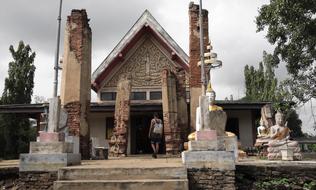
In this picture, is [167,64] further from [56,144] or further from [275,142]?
[56,144]

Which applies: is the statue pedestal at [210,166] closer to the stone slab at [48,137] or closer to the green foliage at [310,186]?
the green foliage at [310,186]

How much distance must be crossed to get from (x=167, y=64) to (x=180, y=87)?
15.2ft

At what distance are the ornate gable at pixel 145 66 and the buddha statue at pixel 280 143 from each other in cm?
825

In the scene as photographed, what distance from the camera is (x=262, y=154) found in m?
12.2

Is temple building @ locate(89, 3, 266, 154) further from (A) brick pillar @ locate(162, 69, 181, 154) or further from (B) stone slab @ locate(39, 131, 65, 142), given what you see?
(B) stone slab @ locate(39, 131, 65, 142)

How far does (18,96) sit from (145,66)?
1221 cm

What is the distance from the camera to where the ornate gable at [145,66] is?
17594mm

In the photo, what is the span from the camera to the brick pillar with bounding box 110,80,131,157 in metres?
12.6

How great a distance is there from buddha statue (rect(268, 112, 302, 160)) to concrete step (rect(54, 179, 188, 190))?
13.8 ft

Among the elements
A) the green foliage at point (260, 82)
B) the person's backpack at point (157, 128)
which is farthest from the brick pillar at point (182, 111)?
the green foliage at point (260, 82)

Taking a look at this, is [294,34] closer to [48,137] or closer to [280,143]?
[280,143]

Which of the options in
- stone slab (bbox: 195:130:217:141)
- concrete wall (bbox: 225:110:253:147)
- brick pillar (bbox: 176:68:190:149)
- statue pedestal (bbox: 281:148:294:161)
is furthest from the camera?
concrete wall (bbox: 225:110:253:147)

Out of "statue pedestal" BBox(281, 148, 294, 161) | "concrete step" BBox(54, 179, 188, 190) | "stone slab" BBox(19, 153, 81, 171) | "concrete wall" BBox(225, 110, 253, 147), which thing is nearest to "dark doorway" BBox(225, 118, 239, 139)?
"concrete wall" BBox(225, 110, 253, 147)

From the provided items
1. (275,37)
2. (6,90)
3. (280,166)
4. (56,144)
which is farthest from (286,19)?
(6,90)
